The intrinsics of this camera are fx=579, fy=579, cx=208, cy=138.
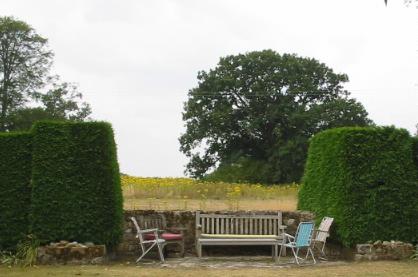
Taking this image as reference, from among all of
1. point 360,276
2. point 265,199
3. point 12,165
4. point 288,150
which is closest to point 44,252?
point 12,165

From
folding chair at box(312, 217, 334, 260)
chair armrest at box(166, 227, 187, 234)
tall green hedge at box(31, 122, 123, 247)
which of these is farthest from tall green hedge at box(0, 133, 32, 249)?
folding chair at box(312, 217, 334, 260)

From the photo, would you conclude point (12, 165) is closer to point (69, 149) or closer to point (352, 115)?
point (69, 149)

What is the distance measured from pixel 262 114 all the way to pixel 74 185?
1159 inches

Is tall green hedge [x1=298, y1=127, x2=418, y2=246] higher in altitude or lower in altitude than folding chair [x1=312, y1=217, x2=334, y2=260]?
higher

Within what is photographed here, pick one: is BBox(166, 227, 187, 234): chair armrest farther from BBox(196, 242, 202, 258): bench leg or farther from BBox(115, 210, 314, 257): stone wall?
BBox(196, 242, 202, 258): bench leg

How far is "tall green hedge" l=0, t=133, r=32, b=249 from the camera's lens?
10102mm

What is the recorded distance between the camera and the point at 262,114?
39.0 m

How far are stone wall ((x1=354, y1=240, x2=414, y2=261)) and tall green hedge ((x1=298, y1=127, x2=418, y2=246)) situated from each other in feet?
0.46

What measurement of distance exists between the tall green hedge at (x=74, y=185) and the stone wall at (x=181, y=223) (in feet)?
3.22

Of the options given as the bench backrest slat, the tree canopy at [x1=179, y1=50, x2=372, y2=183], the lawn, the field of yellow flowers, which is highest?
the tree canopy at [x1=179, y1=50, x2=372, y2=183]

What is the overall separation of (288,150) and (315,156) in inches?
959

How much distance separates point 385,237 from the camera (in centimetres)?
1088

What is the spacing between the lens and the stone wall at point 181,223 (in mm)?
11484

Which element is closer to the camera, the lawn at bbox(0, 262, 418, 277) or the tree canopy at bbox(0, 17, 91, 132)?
the lawn at bbox(0, 262, 418, 277)
